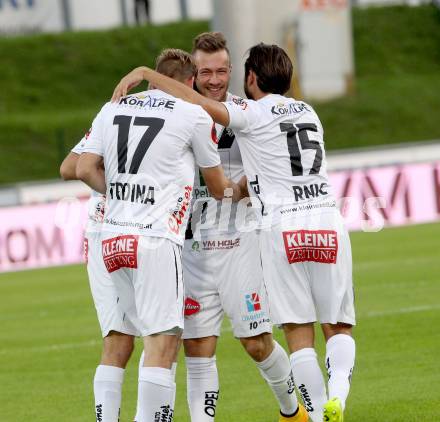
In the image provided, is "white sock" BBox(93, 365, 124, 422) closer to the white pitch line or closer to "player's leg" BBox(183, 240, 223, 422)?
"player's leg" BBox(183, 240, 223, 422)

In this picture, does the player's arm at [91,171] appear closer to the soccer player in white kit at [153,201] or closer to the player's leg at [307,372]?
the soccer player in white kit at [153,201]

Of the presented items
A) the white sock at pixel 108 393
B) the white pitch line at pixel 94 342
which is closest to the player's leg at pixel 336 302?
the white sock at pixel 108 393

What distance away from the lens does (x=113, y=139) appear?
7.14 m

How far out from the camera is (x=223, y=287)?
800 cm

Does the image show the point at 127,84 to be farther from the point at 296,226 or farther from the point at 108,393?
the point at 108,393

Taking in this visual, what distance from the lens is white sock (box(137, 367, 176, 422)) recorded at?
7.00 m

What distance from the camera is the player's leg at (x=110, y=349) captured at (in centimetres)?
743

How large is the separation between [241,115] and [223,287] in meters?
1.14

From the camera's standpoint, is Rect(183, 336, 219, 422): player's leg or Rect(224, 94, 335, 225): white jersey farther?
Rect(183, 336, 219, 422): player's leg

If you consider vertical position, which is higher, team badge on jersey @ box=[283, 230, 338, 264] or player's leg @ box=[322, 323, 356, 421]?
team badge on jersey @ box=[283, 230, 338, 264]

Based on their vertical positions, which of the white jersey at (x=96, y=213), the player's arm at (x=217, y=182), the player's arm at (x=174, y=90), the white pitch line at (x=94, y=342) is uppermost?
the player's arm at (x=174, y=90)

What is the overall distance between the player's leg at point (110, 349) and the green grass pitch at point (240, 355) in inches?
51.8

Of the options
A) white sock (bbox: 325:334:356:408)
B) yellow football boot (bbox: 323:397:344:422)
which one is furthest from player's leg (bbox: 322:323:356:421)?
yellow football boot (bbox: 323:397:344:422)

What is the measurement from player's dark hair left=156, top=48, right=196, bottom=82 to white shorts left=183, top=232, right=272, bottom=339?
47.6 inches
